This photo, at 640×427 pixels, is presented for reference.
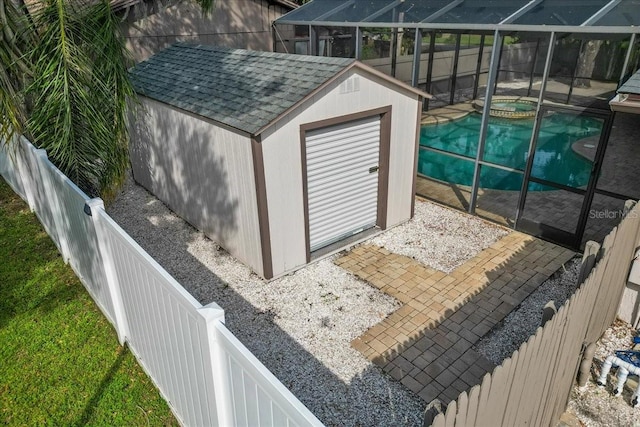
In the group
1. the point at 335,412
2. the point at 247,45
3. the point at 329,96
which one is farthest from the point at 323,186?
the point at 247,45

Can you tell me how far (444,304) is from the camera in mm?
6426

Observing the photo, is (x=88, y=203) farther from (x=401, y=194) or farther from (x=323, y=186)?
(x=401, y=194)

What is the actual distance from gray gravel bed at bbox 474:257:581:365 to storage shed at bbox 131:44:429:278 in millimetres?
3009

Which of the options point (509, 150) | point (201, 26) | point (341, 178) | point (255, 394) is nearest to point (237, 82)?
point (341, 178)

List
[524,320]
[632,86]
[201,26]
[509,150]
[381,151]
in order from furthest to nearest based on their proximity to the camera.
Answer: [201,26] → [509,150] → [381,151] → [524,320] → [632,86]

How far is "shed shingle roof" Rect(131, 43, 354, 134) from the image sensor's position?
6.44m

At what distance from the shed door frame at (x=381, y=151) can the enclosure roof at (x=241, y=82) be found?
22.1 inches

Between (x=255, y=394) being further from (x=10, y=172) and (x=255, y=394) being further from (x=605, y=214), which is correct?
(x=10, y=172)

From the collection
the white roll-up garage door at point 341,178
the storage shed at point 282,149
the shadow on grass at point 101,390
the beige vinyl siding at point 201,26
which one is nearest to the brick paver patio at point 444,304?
the white roll-up garage door at point 341,178

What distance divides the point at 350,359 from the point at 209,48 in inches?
309

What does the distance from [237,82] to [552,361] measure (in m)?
6.36

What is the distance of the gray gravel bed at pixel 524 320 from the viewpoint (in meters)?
5.57

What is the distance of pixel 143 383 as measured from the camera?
462cm

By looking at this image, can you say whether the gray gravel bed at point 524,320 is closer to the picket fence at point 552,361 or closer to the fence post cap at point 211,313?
the picket fence at point 552,361
